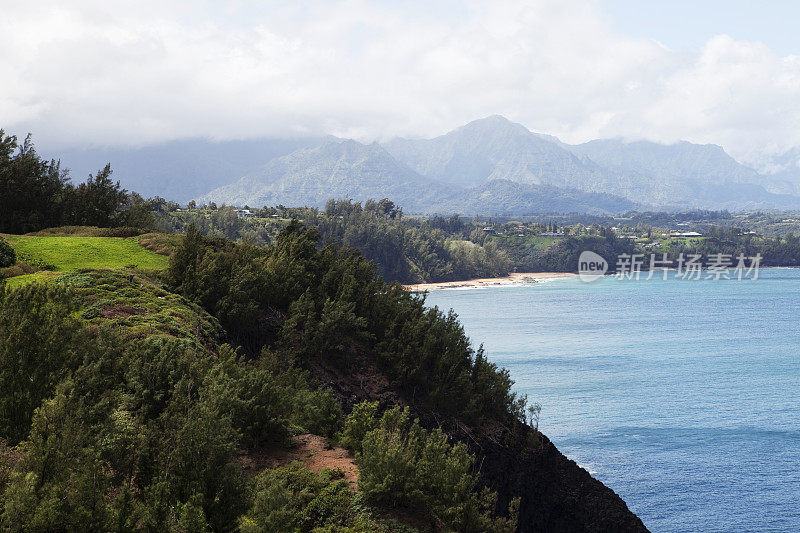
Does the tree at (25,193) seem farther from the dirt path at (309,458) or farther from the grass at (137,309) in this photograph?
the dirt path at (309,458)

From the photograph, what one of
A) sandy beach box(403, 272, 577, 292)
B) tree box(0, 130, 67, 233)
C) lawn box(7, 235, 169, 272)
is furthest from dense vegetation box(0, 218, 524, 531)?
sandy beach box(403, 272, 577, 292)

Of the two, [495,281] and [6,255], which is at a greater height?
[6,255]

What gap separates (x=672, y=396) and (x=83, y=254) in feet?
144

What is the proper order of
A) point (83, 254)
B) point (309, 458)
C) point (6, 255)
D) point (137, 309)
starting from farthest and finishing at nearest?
point (83, 254), point (6, 255), point (137, 309), point (309, 458)

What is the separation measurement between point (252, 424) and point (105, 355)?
134 inches

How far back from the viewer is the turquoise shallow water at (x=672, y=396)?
31891mm

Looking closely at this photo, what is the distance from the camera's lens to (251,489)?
1134 cm

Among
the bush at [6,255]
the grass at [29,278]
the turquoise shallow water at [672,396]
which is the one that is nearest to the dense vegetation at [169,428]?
the grass at [29,278]

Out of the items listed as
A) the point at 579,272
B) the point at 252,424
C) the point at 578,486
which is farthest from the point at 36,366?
the point at 579,272

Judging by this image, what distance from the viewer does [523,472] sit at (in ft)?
85.3

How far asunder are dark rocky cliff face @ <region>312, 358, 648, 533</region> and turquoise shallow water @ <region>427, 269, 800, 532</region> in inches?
177

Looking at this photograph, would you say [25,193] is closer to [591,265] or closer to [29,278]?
[29,278]

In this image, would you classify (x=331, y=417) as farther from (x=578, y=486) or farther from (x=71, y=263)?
(x=578, y=486)

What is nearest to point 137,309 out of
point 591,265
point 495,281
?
point 495,281
